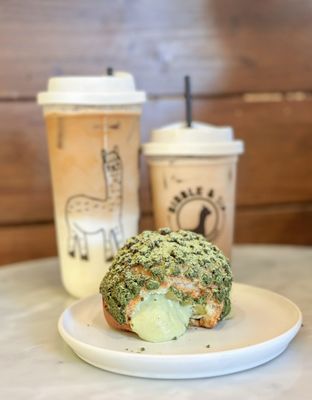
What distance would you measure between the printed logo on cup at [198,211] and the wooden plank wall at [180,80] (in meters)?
0.42

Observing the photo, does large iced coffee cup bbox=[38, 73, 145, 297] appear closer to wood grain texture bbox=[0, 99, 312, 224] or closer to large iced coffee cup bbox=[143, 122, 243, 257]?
large iced coffee cup bbox=[143, 122, 243, 257]

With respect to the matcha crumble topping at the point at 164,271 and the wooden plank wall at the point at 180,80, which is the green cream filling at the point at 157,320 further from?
the wooden plank wall at the point at 180,80

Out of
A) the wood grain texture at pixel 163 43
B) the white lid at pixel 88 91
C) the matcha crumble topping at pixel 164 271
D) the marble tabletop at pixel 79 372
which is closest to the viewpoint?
the marble tabletop at pixel 79 372

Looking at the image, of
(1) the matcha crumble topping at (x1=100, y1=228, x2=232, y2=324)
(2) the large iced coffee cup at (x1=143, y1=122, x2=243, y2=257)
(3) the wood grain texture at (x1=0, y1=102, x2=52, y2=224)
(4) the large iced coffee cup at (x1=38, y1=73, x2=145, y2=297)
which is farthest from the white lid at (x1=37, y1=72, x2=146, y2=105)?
(3) the wood grain texture at (x1=0, y1=102, x2=52, y2=224)

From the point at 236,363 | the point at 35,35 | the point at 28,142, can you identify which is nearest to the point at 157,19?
the point at 35,35

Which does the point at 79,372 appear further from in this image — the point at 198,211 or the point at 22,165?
the point at 22,165

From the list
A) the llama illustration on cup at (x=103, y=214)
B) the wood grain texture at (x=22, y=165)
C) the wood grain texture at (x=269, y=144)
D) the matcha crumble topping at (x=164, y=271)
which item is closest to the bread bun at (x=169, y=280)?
the matcha crumble topping at (x=164, y=271)

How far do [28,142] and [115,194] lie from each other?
17.6 inches

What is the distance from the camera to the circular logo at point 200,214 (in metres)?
0.99

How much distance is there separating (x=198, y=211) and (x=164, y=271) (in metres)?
0.31

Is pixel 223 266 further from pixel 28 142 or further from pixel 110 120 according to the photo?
pixel 28 142

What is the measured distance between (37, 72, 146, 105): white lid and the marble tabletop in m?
0.32

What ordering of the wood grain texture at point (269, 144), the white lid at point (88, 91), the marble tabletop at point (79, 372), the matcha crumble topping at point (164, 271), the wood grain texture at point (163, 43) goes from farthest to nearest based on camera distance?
the wood grain texture at point (269, 144) < the wood grain texture at point (163, 43) < the white lid at point (88, 91) < the matcha crumble topping at point (164, 271) < the marble tabletop at point (79, 372)

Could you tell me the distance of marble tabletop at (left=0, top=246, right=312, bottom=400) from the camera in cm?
59
